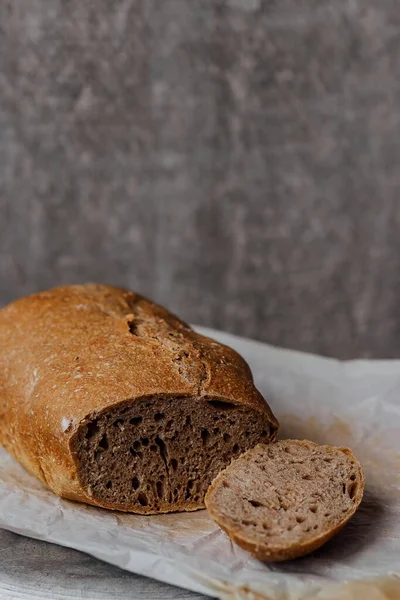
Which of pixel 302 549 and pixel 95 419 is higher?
pixel 95 419

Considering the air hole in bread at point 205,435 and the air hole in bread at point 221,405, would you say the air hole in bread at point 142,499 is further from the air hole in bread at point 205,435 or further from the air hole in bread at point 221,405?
the air hole in bread at point 221,405

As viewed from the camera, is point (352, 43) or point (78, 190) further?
point (78, 190)

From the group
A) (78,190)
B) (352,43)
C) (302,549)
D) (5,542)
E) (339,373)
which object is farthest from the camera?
(78,190)

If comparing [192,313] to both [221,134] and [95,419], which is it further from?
[95,419]

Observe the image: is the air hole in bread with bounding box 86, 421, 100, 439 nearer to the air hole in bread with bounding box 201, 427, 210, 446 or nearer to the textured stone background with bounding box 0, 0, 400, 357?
the air hole in bread with bounding box 201, 427, 210, 446

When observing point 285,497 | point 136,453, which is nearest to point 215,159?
point 136,453

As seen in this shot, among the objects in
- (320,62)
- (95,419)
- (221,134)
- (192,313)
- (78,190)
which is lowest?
(192,313)

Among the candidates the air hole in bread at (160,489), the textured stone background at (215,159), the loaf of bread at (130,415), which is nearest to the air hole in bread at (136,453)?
the loaf of bread at (130,415)

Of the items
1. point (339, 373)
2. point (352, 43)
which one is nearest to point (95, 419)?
point (339, 373)

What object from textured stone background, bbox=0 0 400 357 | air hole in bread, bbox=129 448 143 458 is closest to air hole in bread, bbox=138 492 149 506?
air hole in bread, bbox=129 448 143 458
